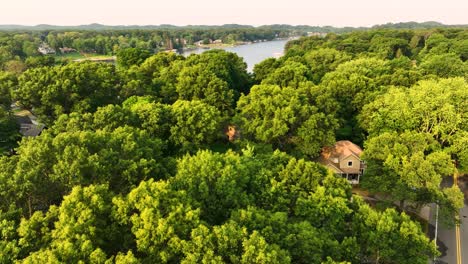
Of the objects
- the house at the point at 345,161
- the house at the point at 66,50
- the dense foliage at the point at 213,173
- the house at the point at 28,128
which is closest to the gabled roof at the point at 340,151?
the house at the point at 345,161

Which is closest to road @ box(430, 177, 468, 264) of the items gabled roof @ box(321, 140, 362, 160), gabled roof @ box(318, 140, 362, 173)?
gabled roof @ box(318, 140, 362, 173)

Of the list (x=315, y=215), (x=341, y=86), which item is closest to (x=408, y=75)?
(x=341, y=86)

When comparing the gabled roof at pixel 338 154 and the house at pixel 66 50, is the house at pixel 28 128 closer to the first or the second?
the gabled roof at pixel 338 154

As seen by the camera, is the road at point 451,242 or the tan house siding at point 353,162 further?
the tan house siding at point 353,162

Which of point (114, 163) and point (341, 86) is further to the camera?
point (341, 86)

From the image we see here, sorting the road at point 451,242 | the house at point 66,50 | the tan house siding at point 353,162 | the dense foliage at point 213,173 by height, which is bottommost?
the road at point 451,242

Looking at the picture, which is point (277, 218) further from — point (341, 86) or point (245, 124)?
point (341, 86)
